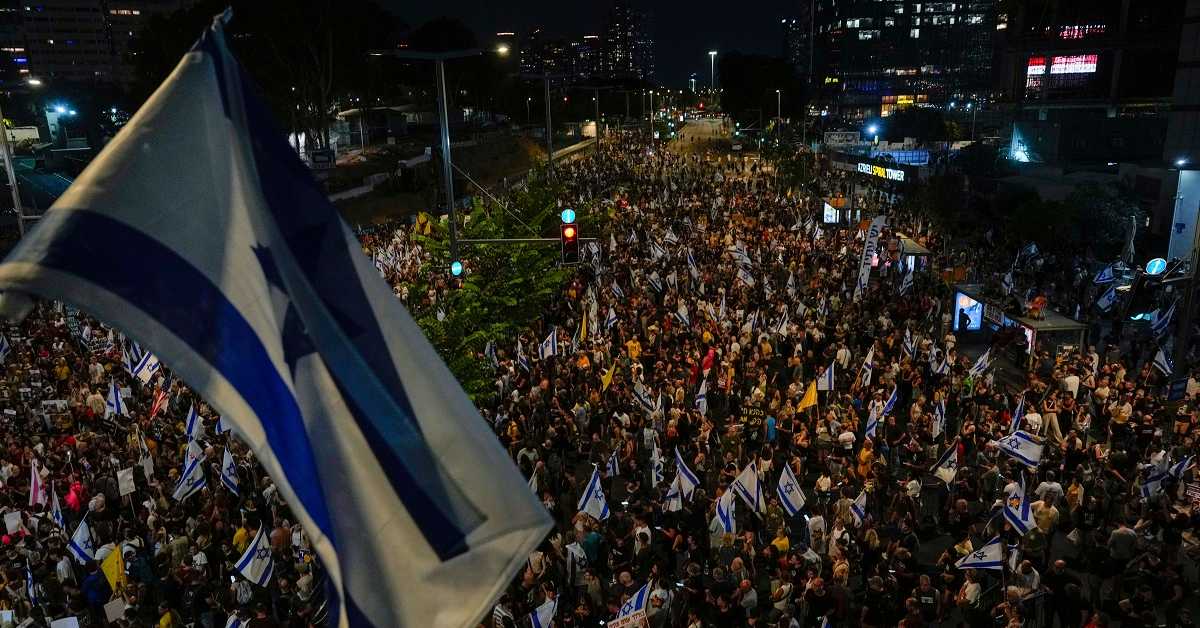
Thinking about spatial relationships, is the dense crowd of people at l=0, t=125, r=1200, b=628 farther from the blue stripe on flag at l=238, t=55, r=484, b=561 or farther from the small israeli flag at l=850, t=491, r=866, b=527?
the blue stripe on flag at l=238, t=55, r=484, b=561

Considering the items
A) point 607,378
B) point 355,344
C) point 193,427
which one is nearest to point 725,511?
point 607,378

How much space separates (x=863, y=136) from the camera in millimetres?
95625

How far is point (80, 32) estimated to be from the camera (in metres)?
168

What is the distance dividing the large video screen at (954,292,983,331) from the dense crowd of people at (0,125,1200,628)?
0.67m

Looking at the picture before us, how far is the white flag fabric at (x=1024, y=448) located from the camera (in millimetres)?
13336

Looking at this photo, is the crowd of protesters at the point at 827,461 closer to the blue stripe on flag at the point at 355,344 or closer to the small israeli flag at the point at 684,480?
Answer: the small israeli flag at the point at 684,480

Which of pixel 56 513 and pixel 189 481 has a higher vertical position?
pixel 56 513

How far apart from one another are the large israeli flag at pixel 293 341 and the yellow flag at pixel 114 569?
9244 millimetres

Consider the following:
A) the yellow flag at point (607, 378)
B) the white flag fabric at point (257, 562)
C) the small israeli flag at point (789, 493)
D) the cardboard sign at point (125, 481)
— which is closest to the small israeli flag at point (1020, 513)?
the small israeli flag at point (789, 493)

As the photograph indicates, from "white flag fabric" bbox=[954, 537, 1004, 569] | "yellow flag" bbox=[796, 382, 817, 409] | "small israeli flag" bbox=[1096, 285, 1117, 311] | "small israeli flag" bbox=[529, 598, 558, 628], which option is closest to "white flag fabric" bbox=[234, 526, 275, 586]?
"small israeli flag" bbox=[529, 598, 558, 628]

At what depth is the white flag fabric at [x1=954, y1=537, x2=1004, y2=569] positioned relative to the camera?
10664 millimetres

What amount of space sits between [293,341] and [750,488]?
31.9 feet

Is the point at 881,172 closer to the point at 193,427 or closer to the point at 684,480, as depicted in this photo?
the point at 684,480

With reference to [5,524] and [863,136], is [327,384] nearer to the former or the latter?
[5,524]
